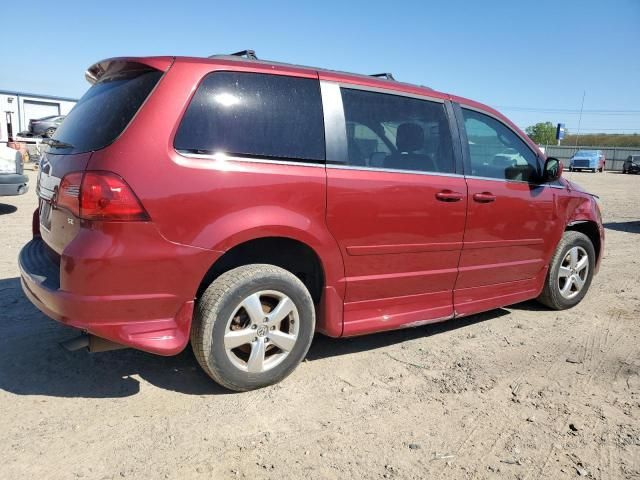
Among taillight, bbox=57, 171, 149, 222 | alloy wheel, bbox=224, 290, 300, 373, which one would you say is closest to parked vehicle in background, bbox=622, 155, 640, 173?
alloy wheel, bbox=224, 290, 300, 373

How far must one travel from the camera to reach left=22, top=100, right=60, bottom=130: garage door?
34.6 m

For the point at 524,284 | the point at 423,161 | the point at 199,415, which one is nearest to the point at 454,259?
the point at 423,161

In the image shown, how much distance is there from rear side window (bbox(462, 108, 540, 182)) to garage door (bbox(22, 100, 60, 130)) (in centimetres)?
3630

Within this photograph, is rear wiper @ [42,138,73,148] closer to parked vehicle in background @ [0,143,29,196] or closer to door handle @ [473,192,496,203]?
door handle @ [473,192,496,203]

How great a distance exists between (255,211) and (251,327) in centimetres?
68

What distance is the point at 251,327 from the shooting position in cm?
306

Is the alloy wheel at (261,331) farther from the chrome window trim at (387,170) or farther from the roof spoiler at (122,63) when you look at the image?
the roof spoiler at (122,63)

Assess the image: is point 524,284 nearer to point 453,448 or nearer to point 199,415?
point 453,448

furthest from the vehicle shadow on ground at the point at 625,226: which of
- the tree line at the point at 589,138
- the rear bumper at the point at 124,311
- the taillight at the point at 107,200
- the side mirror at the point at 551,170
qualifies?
the tree line at the point at 589,138

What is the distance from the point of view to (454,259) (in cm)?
392

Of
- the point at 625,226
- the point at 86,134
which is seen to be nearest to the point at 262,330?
the point at 86,134

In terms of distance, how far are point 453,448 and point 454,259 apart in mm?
1593

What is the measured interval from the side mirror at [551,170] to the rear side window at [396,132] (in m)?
1.15

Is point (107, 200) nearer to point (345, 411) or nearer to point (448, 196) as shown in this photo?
point (345, 411)
